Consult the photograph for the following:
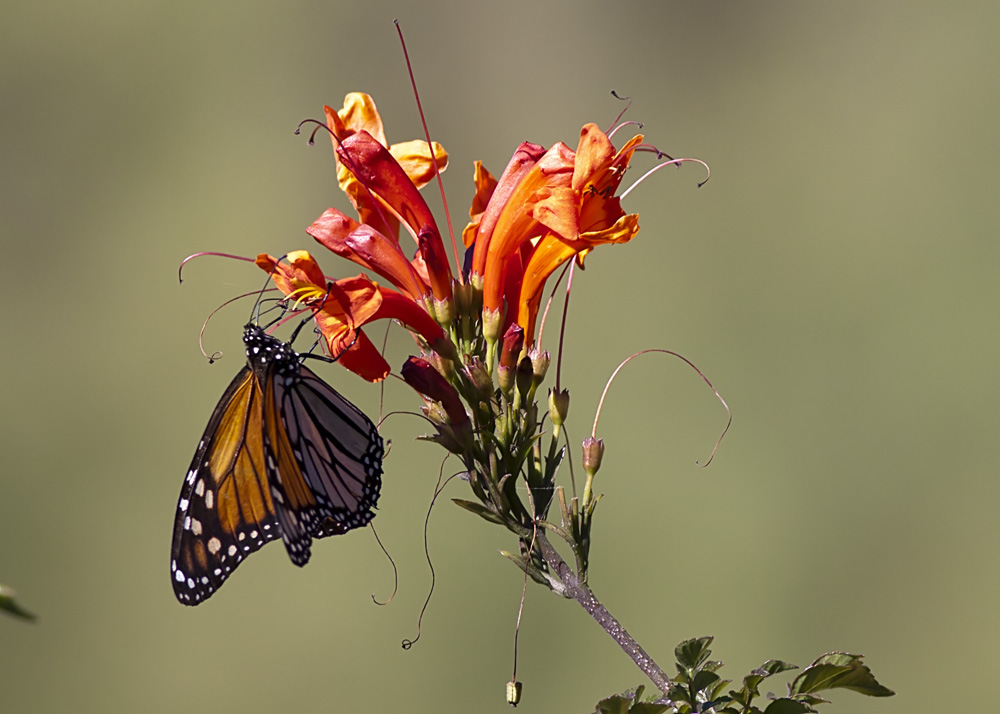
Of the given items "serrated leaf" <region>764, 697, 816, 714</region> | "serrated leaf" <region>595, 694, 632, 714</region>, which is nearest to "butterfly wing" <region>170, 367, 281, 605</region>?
"serrated leaf" <region>595, 694, 632, 714</region>

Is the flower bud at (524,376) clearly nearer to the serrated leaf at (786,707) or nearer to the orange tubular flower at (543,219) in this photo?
the orange tubular flower at (543,219)

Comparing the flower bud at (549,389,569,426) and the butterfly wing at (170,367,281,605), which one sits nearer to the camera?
the flower bud at (549,389,569,426)

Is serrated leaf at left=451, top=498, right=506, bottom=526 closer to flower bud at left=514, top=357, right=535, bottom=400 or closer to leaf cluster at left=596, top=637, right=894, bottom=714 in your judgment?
flower bud at left=514, top=357, right=535, bottom=400

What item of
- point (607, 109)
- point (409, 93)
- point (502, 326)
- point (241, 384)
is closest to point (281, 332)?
point (409, 93)

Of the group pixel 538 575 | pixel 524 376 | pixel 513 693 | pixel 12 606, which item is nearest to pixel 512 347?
pixel 524 376

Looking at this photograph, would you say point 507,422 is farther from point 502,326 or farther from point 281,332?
point 281,332

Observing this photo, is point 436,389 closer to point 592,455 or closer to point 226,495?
point 592,455

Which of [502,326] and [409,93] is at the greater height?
[409,93]
